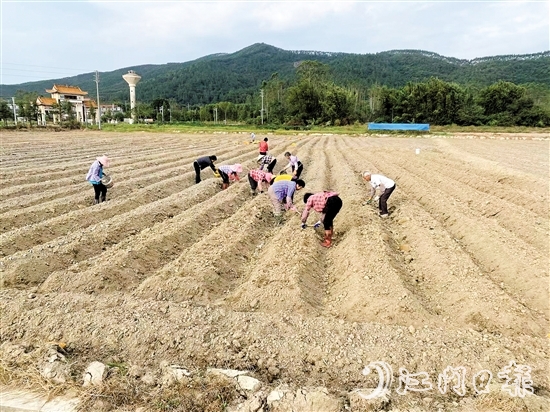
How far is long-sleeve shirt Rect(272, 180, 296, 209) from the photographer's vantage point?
794 cm

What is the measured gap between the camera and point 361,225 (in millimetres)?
7891

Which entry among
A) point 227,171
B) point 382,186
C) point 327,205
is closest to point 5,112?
point 227,171

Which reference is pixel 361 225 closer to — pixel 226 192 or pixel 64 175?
pixel 226 192

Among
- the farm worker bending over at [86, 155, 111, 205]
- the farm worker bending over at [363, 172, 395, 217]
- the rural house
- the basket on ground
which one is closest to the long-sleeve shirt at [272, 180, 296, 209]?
the farm worker bending over at [363, 172, 395, 217]

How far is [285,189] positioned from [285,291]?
3.18 meters

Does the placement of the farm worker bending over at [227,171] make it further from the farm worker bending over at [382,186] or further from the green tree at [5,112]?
the green tree at [5,112]

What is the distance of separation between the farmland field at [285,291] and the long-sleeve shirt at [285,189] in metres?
0.64

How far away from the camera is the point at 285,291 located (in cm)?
521

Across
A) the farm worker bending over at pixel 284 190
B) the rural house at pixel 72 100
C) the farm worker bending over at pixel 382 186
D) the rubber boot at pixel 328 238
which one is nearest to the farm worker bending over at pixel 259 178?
the farm worker bending over at pixel 284 190

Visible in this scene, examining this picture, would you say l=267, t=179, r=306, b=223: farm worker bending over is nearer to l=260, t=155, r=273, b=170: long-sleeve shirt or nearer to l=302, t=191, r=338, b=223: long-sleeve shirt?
l=302, t=191, r=338, b=223: long-sleeve shirt

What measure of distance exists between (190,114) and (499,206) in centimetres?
8360

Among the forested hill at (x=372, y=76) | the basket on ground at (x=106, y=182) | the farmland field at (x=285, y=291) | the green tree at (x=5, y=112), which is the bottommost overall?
the farmland field at (x=285, y=291)

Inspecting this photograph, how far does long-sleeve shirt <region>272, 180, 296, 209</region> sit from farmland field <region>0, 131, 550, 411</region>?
64cm

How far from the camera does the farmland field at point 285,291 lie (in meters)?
3.96
